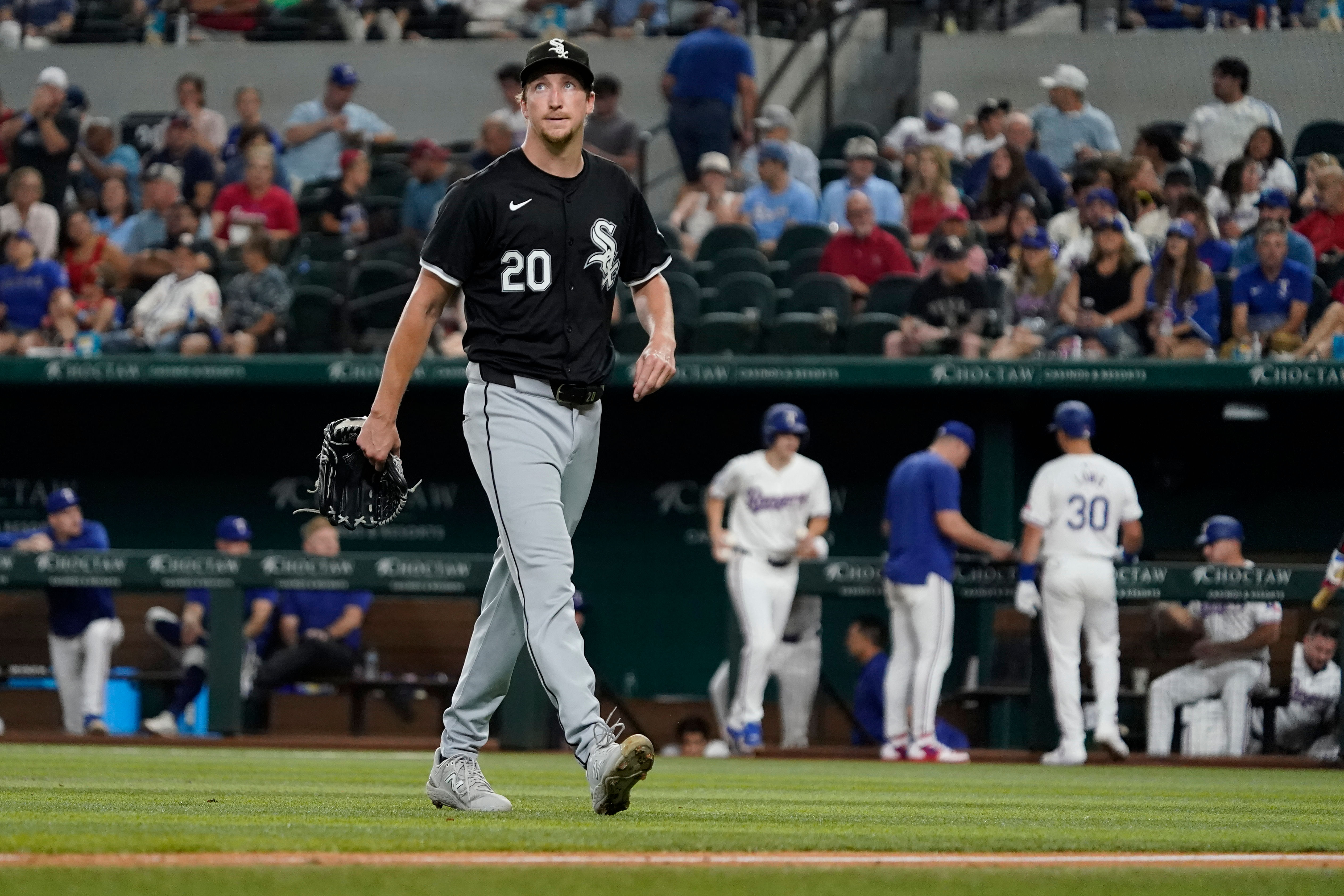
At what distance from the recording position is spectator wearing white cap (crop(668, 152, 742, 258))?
13570 mm

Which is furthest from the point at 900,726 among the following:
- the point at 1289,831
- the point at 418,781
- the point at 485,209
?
the point at 485,209

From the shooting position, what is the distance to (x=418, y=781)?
657cm

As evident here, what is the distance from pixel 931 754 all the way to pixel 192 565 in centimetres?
423

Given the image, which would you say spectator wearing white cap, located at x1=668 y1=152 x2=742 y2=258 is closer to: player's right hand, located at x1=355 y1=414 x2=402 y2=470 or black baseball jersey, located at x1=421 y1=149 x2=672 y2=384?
black baseball jersey, located at x1=421 y1=149 x2=672 y2=384

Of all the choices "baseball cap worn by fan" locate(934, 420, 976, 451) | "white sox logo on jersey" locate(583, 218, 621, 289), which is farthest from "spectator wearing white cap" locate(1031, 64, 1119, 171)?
"white sox logo on jersey" locate(583, 218, 621, 289)

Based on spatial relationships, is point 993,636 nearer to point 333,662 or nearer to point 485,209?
point 333,662

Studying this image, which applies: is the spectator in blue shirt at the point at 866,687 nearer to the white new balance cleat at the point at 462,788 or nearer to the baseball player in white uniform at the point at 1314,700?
the baseball player in white uniform at the point at 1314,700

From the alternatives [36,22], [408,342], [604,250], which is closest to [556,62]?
[604,250]

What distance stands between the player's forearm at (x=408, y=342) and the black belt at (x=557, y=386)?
17 centimetres

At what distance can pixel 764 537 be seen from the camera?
10.6m

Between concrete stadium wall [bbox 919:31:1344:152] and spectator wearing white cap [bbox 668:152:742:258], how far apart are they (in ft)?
9.78

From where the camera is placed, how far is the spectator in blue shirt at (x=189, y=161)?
48.4 feet

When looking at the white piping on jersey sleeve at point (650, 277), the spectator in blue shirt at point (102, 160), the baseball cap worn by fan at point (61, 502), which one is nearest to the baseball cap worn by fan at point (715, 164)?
the spectator in blue shirt at point (102, 160)

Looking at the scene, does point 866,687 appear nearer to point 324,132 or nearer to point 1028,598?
point 1028,598
